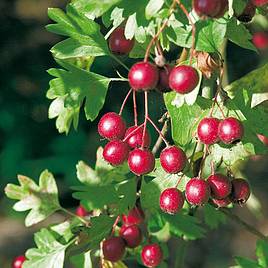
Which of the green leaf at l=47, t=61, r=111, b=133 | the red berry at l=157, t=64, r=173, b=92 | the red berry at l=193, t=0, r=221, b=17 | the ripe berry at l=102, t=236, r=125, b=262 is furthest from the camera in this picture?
the ripe berry at l=102, t=236, r=125, b=262

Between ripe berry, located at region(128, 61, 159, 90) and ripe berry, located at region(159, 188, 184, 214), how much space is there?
303mm

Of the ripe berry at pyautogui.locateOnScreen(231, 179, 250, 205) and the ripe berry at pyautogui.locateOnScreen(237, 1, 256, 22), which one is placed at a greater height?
the ripe berry at pyautogui.locateOnScreen(237, 1, 256, 22)

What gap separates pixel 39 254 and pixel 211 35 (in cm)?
79

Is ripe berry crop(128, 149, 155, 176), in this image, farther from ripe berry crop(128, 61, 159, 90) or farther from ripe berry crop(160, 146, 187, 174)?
ripe berry crop(128, 61, 159, 90)

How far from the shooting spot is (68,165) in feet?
14.4

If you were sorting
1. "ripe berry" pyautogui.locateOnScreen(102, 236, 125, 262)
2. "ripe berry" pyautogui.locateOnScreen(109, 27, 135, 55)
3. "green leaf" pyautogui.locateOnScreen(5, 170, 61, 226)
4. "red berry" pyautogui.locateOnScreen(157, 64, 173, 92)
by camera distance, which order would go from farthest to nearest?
1. "green leaf" pyautogui.locateOnScreen(5, 170, 61, 226)
2. "ripe berry" pyautogui.locateOnScreen(102, 236, 125, 262)
3. "ripe berry" pyautogui.locateOnScreen(109, 27, 135, 55)
4. "red berry" pyautogui.locateOnScreen(157, 64, 173, 92)

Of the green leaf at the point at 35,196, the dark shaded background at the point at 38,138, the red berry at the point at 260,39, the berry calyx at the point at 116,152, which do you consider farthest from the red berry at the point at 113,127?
the dark shaded background at the point at 38,138

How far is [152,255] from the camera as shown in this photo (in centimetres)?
195

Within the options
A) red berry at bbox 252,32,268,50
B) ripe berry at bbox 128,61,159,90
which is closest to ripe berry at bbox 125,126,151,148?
ripe berry at bbox 128,61,159,90

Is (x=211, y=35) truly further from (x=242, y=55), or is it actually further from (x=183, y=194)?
(x=242, y=55)

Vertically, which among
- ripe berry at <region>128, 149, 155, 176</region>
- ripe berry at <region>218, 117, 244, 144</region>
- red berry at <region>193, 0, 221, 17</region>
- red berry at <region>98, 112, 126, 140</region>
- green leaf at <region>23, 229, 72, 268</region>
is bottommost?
green leaf at <region>23, 229, 72, 268</region>

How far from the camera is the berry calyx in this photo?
4.98 feet

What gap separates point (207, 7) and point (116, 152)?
14.8 inches

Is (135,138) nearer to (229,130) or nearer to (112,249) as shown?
(229,130)
